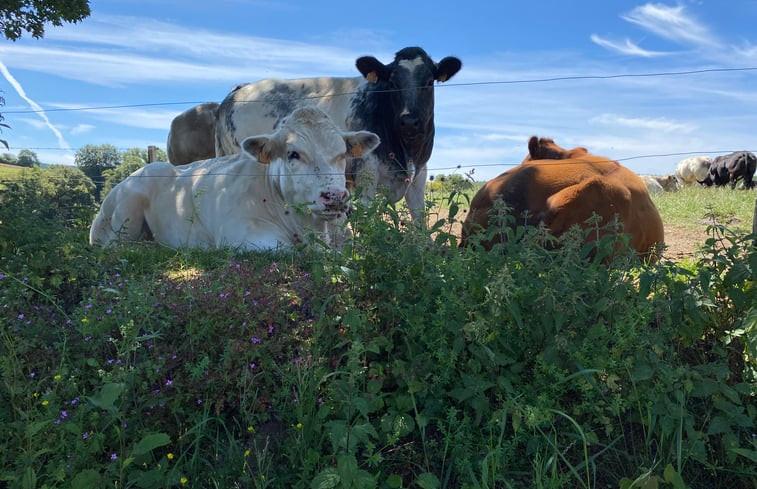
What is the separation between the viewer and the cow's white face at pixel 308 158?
17.0 ft

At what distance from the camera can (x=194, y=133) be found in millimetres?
9328

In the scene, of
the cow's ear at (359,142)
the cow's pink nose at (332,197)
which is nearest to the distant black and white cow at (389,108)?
the cow's ear at (359,142)

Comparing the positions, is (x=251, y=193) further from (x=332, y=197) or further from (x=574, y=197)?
(x=574, y=197)

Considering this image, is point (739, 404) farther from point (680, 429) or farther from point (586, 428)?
point (586, 428)

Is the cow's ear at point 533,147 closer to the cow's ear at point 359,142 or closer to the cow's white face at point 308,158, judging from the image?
the cow's ear at point 359,142

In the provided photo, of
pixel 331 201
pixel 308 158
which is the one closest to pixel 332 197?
pixel 331 201

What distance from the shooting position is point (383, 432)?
271 cm

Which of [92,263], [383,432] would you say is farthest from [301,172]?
[383,432]

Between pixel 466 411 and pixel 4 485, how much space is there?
2099mm

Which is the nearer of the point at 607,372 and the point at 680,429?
the point at 680,429

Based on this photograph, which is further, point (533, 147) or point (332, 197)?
point (533, 147)

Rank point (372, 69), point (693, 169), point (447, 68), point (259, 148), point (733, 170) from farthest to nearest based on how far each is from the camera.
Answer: point (693, 169) < point (733, 170) < point (447, 68) < point (372, 69) < point (259, 148)

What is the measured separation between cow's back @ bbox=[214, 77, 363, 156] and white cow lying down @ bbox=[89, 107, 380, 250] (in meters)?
1.44

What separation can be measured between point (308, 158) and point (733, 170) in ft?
81.6
